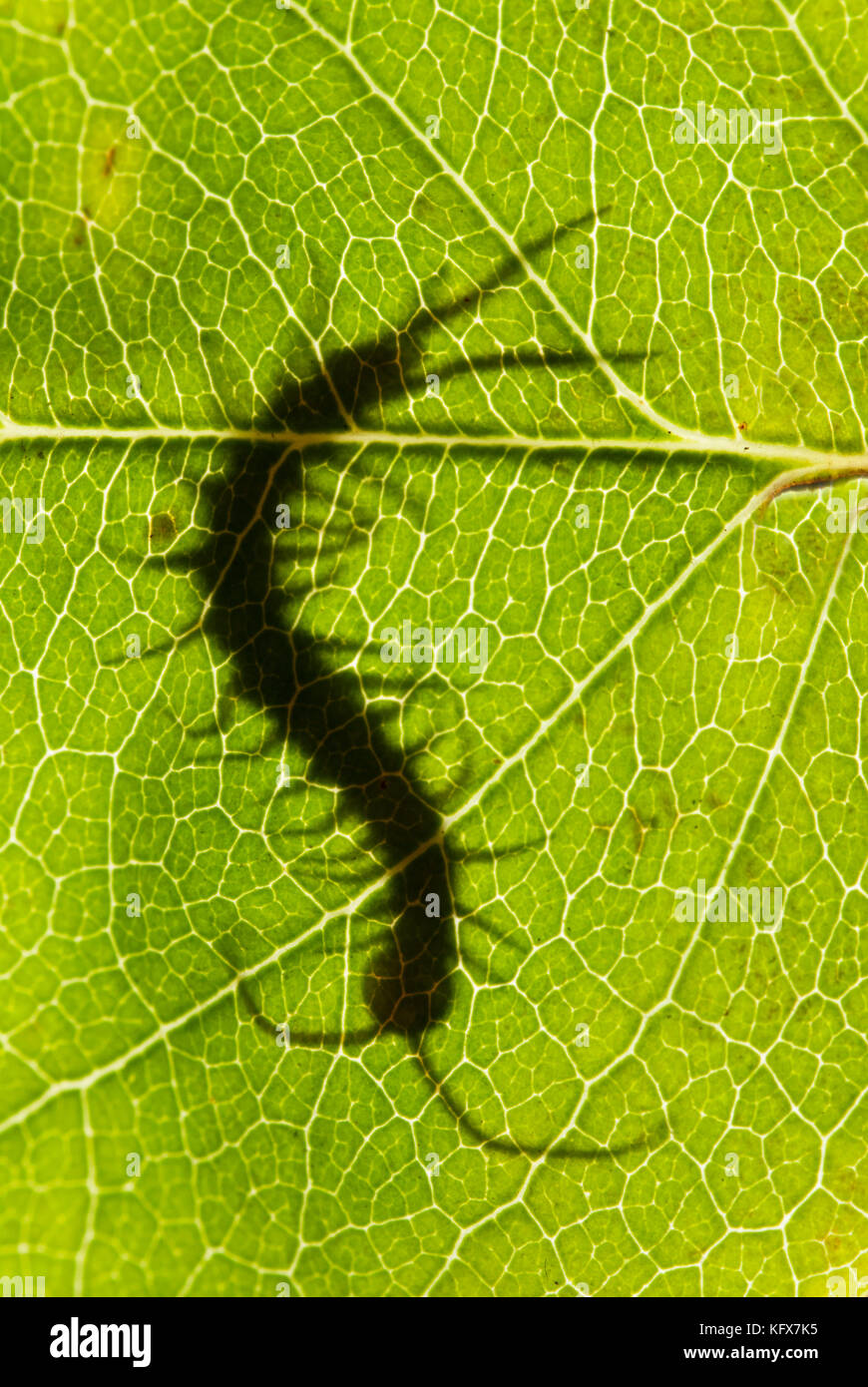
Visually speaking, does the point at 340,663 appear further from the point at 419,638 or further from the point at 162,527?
the point at 162,527

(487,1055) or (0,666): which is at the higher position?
(0,666)

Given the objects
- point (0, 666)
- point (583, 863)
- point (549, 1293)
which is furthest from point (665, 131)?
point (549, 1293)

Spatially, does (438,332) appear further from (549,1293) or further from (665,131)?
(549,1293)

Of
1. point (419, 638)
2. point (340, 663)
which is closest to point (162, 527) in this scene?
point (340, 663)
